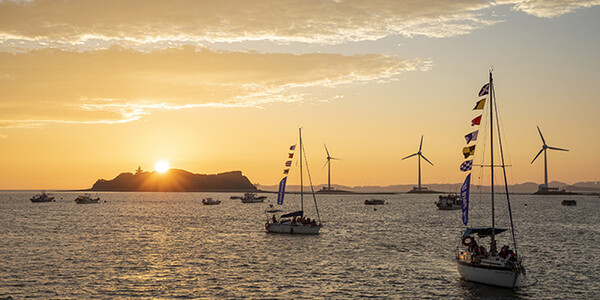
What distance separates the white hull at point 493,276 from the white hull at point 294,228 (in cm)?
4636

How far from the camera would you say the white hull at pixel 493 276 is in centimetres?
4644

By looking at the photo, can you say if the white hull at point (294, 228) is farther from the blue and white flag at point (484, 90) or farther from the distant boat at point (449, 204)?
the distant boat at point (449, 204)

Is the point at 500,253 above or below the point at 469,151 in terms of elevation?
below

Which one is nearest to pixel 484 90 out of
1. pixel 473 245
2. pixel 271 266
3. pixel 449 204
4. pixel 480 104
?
pixel 480 104

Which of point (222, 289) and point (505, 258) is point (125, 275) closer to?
point (222, 289)

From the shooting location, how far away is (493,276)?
47.1 meters

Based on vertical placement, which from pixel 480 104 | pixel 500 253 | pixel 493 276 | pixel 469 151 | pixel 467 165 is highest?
pixel 480 104

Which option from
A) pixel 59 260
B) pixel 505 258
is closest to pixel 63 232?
pixel 59 260

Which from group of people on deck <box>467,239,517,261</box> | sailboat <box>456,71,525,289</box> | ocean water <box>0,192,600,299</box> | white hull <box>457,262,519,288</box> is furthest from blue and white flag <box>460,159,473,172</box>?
ocean water <box>0,192,600,299</box>

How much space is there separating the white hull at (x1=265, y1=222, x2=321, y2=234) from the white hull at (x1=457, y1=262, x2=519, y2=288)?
46.4 metres

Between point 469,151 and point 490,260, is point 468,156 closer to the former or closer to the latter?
point 469,151

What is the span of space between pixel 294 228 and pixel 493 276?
50645 millimetres

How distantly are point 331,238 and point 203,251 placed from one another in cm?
2471

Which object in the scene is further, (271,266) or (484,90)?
(271,266)
